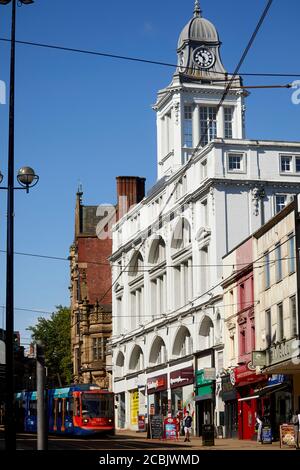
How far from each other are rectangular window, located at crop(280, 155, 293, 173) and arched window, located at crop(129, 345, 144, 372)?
25.0 metres

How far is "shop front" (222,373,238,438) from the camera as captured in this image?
60438 mm

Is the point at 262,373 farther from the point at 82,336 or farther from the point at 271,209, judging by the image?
the point at 82,336

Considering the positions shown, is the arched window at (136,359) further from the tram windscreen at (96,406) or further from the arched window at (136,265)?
the tram windscreen at (96,406)

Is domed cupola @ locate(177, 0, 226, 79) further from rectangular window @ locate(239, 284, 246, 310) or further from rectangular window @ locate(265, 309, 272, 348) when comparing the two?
rectangular window @ locate(265, 309, 272, 348)

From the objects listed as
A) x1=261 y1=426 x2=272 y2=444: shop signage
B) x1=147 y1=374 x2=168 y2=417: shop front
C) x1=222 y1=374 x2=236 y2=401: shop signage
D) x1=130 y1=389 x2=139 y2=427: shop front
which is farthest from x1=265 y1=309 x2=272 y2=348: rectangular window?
x1=130 y1=389 x2=139 y2=427: shop front

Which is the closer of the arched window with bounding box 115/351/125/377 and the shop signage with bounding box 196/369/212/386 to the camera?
the shop signage with bounding box 196/369/212/386

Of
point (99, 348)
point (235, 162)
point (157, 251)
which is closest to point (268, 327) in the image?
point (235, 162)

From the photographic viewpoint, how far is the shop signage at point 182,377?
71.1 m

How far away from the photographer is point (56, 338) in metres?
131

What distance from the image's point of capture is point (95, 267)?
4355 inches

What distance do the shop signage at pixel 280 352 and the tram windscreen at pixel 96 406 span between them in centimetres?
1296

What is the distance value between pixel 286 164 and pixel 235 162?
12.3ft

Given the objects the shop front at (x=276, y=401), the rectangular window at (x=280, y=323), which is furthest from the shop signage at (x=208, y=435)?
the rectangular window at (x=280, y=323)

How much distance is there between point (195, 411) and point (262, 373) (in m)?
18.3
